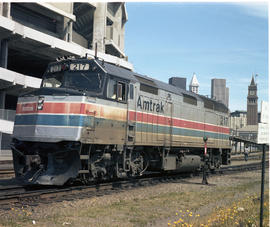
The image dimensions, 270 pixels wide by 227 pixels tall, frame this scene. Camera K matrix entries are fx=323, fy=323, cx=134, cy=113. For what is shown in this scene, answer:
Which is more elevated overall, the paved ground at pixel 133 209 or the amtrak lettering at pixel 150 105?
the amtrak lettering at pixel 150 105

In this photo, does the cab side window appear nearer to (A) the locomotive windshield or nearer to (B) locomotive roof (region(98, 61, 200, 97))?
(B) locomotive roof (region(98, 61, 200, 97))

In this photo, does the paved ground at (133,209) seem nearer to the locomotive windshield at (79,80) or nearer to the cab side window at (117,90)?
the cab side window at (117,90)

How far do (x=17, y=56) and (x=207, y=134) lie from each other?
28004 millimetres

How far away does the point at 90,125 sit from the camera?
1148 cm

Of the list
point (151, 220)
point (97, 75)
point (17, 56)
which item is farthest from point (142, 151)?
point (17, 56)

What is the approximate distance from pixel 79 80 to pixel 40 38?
22.6m

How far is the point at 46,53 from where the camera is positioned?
37.0 metres

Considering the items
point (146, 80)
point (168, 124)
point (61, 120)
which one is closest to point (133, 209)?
point (61, 120)

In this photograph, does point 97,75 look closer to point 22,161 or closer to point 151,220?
point 22,161

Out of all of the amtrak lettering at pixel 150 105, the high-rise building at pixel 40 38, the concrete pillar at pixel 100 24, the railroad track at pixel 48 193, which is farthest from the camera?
the concrete pillar at pixel 100 24

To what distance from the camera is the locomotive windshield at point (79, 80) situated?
12223 mm

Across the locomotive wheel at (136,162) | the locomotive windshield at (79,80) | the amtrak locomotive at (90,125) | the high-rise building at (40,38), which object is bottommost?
the locomotive wheel at (136,162)

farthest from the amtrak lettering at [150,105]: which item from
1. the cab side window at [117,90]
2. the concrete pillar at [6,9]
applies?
the concrete pillar at [6,9]

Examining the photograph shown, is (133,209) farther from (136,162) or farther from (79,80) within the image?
(79,80)
